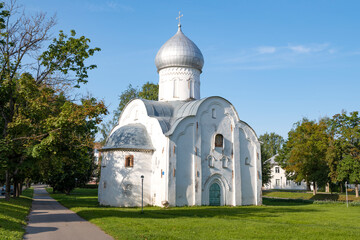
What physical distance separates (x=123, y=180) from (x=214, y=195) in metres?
6.98

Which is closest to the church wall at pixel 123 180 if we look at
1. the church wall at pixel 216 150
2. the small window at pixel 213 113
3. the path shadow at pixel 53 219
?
the church wall at pixel 216 150

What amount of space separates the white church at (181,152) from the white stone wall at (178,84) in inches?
3.4

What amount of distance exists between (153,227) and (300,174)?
1275 inches

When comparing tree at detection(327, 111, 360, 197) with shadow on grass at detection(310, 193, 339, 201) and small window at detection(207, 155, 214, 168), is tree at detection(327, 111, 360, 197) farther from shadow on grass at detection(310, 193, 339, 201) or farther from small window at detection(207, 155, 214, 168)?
small window at detection(207, 155, 214, 168)

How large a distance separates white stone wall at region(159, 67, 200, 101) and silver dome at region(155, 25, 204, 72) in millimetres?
461

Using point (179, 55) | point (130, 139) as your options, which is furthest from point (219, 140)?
point (179, 55)

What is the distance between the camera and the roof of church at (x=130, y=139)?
25.5 m

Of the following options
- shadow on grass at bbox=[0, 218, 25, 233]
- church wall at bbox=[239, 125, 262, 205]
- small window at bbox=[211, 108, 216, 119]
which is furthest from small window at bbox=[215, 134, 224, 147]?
shadow on grass at bbox=[0, 218, 25, 233]

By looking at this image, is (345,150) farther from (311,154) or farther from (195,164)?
(195,164)

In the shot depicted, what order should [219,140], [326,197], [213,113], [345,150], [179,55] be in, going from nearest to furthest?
[219,140]
[213,113]
[179,55]
[345,150]
[326,197]

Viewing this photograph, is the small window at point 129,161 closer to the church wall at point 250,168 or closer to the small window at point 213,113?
the small window at point 213,113

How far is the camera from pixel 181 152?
25031 millimetres

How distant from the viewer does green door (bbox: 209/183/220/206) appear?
26016 millimetres

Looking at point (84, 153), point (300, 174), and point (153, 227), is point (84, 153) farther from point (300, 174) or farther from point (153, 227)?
point (300, 174)
